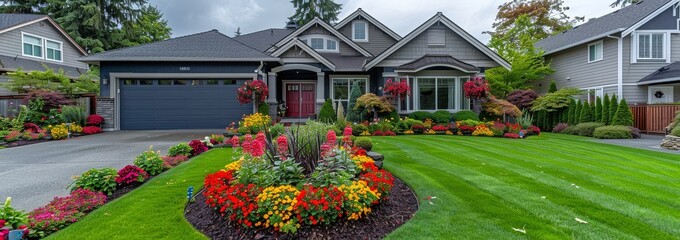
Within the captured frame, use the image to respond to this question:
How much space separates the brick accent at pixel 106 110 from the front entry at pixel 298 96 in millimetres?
7964

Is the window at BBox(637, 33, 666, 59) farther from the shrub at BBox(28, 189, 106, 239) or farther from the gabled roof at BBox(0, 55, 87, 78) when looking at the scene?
the gabled roof at BBox(0, 55, 87, 78)

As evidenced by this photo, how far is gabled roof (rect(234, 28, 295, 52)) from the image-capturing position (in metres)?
21.4

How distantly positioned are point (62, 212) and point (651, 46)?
2257 centimetres

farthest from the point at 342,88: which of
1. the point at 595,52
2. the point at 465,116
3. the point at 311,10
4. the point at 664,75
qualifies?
the point at 311,10

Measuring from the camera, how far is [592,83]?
1802 cm

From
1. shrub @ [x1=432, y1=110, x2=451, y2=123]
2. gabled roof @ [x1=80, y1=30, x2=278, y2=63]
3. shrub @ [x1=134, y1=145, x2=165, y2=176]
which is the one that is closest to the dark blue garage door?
gabled roof @ [x1=80, y1=30, x2=278, y2=63]

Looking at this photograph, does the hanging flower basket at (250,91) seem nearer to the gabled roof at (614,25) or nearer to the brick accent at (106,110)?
the brick accent at (106,110)

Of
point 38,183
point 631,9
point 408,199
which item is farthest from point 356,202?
point 631,9

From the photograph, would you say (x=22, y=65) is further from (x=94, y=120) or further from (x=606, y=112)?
(x=606, y=112)

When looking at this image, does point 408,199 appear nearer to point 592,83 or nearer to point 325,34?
point 325,34

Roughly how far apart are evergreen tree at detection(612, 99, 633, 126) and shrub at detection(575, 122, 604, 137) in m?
0.57

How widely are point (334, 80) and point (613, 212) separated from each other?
47.4ft

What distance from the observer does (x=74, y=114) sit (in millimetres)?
13367

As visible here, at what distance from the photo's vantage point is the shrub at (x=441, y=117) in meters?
14.9
